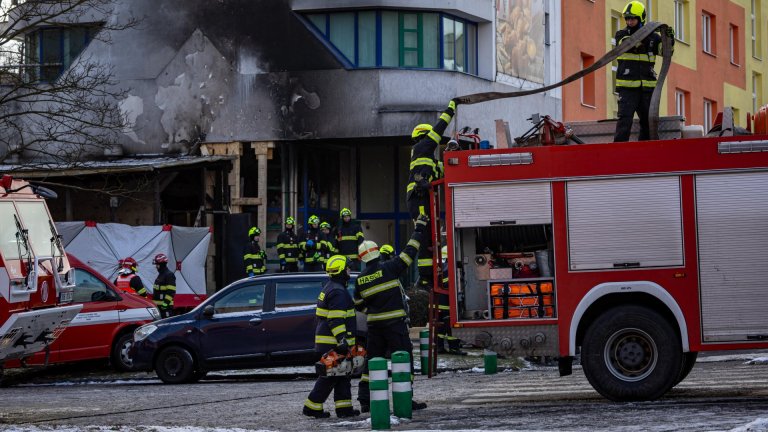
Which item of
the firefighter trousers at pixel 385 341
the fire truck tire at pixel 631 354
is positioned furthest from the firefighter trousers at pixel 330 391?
the fire truck tire at pixel 631 354

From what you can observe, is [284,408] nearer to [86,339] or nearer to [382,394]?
[382,394]

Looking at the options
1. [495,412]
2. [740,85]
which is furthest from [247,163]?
[740,85]

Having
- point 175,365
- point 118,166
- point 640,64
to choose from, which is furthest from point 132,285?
point 640,64

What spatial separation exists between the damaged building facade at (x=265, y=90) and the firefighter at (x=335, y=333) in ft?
54.4

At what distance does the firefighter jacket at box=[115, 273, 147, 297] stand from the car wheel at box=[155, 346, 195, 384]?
3.50 m

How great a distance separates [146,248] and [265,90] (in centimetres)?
555

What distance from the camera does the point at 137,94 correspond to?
106ft

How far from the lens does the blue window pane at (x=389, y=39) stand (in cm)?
3142

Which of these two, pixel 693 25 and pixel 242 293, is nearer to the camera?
pixel 242 293

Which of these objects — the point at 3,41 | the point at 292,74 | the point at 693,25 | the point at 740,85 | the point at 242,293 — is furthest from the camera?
the point at 740,85

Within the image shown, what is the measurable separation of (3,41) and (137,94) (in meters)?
11.4

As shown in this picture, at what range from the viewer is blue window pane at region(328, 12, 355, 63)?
31.5m

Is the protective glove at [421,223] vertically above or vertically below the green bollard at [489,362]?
above

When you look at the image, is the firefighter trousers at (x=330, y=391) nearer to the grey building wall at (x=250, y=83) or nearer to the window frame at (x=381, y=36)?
the grey building wall at (x=250, y=83)
